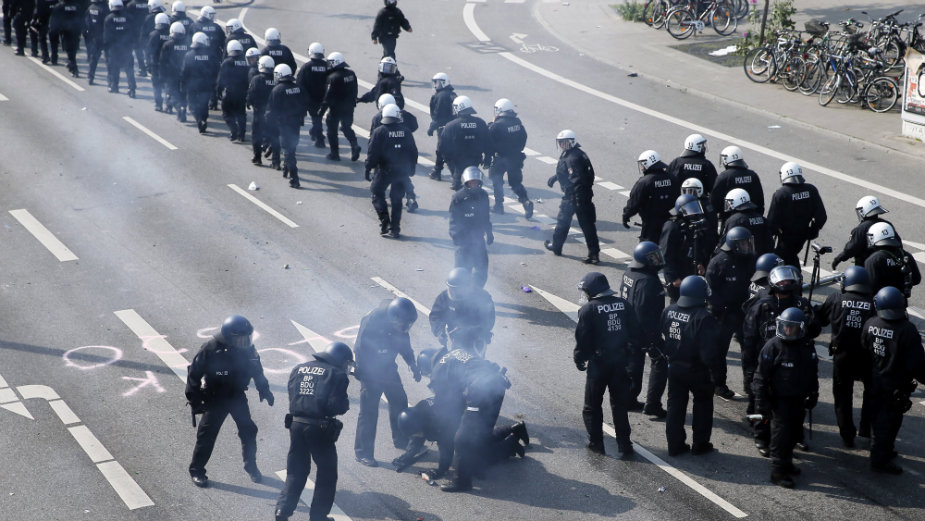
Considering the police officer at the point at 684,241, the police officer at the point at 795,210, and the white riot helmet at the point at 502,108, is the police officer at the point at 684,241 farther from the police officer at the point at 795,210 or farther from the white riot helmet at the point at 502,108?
the white riot helmet at the point at 502,108

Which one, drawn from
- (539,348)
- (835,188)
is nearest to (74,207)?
(539,348)

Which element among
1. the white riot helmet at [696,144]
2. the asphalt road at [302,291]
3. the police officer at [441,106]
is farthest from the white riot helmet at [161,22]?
the white riot helmet at [696,144]

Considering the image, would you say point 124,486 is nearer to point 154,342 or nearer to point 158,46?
point 154,342

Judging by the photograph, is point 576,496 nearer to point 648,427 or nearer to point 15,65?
point 648,427

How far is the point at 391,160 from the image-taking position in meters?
15.6

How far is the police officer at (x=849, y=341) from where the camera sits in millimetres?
10125

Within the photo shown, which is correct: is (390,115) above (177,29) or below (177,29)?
below

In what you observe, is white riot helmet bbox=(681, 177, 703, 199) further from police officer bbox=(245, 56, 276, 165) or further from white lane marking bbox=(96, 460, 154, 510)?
police officer bbox=(245, 56, 276, 165)

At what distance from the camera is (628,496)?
372 inches

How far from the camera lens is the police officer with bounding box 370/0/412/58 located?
2452 centimetres

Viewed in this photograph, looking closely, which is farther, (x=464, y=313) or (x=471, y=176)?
(x=471, y=176)

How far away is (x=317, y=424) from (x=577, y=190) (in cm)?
692

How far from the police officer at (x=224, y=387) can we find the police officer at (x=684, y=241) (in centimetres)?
527

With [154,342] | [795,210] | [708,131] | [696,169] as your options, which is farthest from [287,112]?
[795,210]
